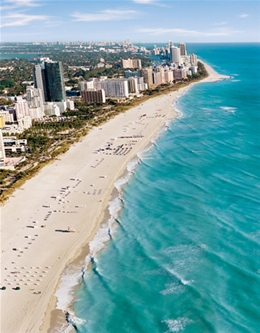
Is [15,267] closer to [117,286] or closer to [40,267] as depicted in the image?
[40,267]

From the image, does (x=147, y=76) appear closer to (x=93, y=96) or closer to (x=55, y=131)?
(x=93, y=96)

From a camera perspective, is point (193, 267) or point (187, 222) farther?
point (187, 222)

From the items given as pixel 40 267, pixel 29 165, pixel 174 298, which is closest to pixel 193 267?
pixel 174 298

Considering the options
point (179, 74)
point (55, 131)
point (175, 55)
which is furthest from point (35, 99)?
point (175, 55)

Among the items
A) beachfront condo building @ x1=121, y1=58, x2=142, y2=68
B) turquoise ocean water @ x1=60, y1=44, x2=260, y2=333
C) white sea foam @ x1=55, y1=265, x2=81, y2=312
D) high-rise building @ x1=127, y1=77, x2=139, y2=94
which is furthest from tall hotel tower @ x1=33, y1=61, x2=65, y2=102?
beachfront condo building @ x1=121, y1=58, x2=142, y2=68

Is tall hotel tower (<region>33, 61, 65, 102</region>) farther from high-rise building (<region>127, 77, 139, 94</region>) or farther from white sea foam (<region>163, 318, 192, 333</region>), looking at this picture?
white sea foam (<region>163, 318, 192, 333</region>)

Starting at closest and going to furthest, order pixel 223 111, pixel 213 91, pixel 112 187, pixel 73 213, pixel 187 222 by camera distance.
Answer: pixel 187 222, pixel 73 213, pixel 112 187, pixel 223 111, pixel 213 91

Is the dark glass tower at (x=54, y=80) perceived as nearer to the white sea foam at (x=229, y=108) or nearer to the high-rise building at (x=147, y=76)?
the white sea foam at (x=229, y=108)

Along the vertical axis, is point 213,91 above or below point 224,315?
above

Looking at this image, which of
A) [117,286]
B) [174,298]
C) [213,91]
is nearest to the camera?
[174,298]
